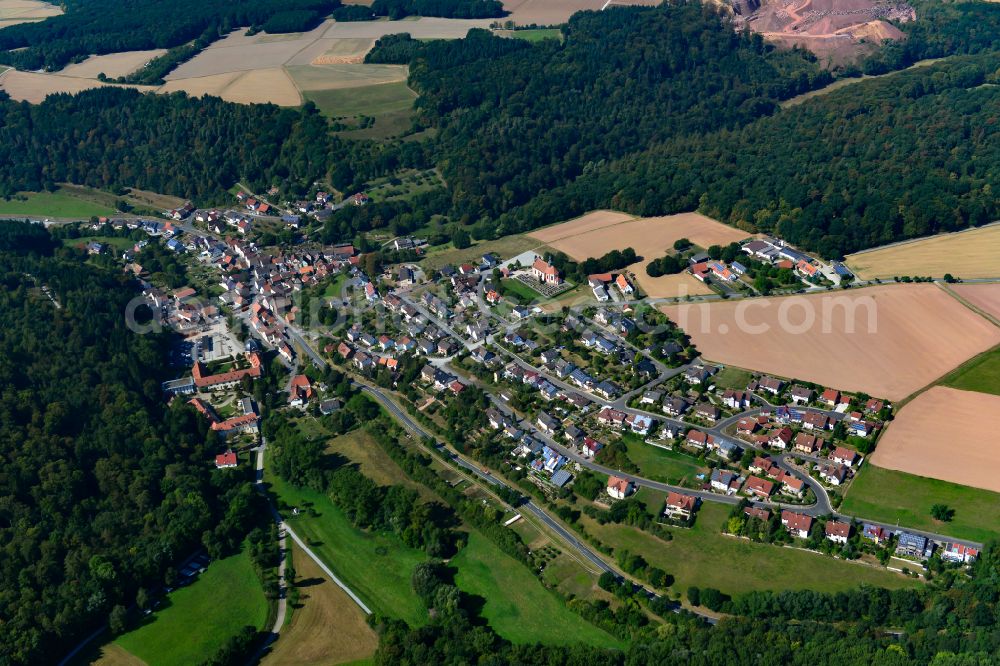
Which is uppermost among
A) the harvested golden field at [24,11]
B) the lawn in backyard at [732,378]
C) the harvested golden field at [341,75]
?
the harvested golden field at [24,11]

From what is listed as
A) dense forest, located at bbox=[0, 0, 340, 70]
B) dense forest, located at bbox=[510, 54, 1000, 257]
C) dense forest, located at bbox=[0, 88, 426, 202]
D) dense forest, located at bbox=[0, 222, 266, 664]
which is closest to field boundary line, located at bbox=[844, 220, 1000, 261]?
dense forest, located at bbox=[510, 54, 1000, 257]

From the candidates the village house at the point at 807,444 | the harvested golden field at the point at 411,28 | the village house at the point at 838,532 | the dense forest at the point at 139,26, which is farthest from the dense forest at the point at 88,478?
the harvested golden field at the point at 411,28

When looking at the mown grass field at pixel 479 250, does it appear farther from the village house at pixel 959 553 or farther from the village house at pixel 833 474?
the village house at pixel 959 553

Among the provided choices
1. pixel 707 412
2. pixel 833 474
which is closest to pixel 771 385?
pixel 707 412

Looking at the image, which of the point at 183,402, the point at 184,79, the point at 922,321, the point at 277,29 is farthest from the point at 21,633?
the point at 277,29

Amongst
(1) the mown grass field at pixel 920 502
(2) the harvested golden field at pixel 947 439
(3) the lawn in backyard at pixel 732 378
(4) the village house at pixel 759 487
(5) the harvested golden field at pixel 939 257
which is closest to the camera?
(1) the mown grass field at pixel 920 502

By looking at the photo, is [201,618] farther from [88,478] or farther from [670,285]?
[670,285]

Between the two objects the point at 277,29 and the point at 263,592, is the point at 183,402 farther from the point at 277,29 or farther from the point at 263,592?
the point at 277,29
